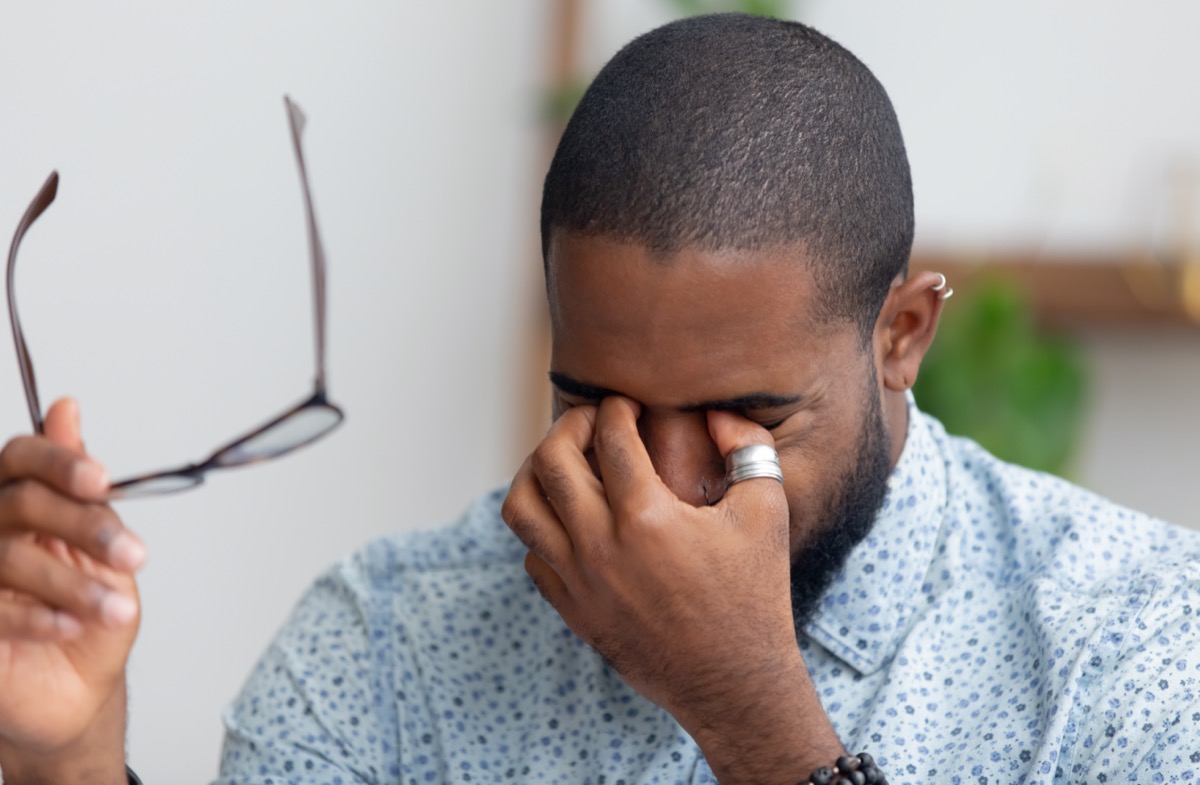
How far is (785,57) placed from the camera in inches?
52.8

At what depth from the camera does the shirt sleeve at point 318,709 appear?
145cm

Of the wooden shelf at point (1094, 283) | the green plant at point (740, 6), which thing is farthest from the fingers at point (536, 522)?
the green plant at point (740, 6)

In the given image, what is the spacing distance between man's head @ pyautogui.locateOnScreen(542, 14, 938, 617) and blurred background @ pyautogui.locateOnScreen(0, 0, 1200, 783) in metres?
1.08

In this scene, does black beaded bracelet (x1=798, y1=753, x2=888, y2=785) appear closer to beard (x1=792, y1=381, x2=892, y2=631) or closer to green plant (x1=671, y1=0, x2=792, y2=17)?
beard (x1=792, y1=381, x2=892, y2=631)

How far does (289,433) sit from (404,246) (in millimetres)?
2135

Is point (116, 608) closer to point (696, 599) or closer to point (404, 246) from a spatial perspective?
point (696, 599)

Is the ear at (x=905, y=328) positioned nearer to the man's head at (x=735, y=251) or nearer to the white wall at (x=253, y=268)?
the man's head at (x=735, y=251)

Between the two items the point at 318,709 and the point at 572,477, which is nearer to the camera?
the point at 572,477

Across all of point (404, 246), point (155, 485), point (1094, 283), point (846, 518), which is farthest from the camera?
point (404, 246)

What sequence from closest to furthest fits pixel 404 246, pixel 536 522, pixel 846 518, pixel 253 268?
pixel 536 522, pixel 846 518, pixel 253 268, pixel 404 246

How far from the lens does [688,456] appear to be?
50.2 inches

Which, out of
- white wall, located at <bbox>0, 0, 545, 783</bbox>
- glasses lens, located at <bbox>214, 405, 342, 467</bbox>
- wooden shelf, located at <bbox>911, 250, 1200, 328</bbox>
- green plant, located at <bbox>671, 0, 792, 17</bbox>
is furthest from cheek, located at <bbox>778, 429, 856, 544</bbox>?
green plant, located at <bbox>671, 0, 792, 17</bbox>

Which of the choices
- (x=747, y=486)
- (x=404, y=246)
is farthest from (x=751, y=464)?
(x=404, y=246)

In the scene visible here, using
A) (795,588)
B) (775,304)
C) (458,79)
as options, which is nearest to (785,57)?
(775,304)
